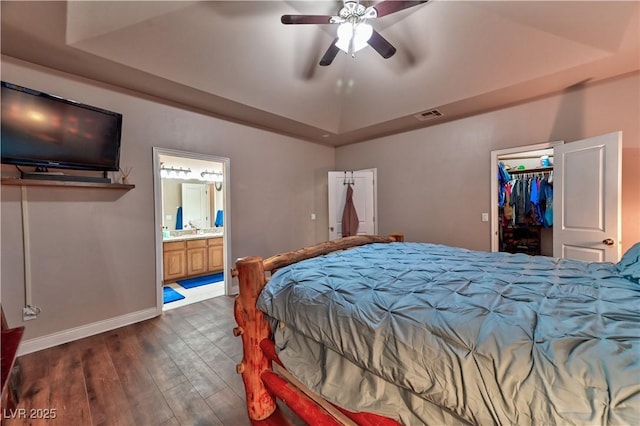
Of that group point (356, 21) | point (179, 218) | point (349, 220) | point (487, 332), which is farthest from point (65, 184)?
point (349, 220)

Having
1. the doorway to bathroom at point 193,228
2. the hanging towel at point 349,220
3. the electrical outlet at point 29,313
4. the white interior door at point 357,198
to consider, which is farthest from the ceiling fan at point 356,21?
the electrical outlet at point 29,313

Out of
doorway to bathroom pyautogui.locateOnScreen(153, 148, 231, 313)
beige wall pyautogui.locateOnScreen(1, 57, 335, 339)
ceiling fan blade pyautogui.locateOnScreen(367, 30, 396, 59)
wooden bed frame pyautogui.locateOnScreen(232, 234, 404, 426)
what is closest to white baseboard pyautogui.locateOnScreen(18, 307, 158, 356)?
beige wall pyautogui.locateOnScreen(1, 57, 335, 339)

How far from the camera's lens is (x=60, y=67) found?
241 cm

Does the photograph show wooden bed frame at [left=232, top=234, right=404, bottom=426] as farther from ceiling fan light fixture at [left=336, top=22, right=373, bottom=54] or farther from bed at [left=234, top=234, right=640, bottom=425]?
ceiling fan light fixture at [left=336, top=22, right=373, bottom=54]

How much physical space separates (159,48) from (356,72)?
225cm

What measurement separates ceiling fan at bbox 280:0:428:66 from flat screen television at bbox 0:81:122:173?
80.6 inches

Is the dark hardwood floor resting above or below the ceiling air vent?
below

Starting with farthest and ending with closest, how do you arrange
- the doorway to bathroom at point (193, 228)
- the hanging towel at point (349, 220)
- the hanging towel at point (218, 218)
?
the hanging towel at point (218, 218), the hanging towel at point (349, 220), the doorway to bathroom at point (193, 228)

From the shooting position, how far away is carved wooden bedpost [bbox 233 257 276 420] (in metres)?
1.52

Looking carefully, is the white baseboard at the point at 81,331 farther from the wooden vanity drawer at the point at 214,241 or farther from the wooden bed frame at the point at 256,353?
the wooden bed frame at the point at 256,353

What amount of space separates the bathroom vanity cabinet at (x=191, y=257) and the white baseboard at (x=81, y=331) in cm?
139

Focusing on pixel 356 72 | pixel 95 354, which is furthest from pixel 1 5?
pixel 356 72

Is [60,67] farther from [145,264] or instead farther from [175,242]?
[175,242]

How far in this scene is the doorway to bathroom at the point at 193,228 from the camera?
3914 millimetres
